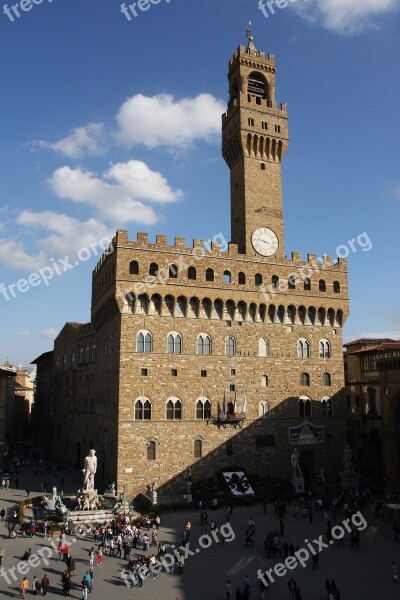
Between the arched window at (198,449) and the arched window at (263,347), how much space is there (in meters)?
8.86

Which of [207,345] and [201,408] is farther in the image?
[207,345]

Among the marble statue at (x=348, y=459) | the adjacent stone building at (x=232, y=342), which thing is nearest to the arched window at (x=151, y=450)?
the adjacent stone building at (x=232, y=342)

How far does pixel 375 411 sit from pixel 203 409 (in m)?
17.6

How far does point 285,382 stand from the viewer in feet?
136

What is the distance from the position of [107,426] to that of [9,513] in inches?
390

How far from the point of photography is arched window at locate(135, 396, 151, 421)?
36844 mm

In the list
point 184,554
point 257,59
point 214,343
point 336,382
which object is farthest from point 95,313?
point 257,59

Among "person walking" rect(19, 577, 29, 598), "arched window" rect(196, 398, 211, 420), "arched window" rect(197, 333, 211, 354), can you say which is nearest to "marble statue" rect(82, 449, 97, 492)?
"arched window" rect(196, 398, 211, 420)

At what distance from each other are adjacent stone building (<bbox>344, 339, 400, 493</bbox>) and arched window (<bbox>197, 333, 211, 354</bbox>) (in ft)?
53.7

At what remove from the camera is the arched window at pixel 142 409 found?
3684 cm

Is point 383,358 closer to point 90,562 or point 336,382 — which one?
point 336,382

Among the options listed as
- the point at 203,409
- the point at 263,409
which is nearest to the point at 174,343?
the point at 203,409

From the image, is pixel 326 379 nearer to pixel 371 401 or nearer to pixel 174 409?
pixel 371 401

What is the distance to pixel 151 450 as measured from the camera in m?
36.6
